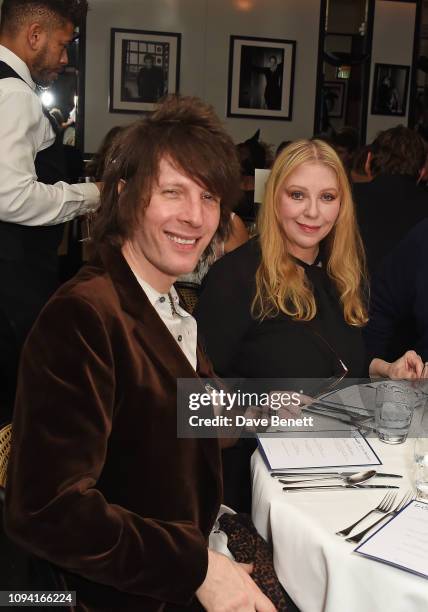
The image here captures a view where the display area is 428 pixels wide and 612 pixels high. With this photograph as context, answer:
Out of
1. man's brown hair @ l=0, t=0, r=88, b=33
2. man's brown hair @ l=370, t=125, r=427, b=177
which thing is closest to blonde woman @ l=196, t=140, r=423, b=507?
man's brown hair @ l=0, t=0, r=88, b=33

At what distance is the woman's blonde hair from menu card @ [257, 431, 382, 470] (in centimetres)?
66

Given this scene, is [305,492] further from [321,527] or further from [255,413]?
[255,413]

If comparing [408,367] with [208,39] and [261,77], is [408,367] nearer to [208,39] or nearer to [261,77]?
[261,77]

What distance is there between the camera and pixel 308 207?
2.30 metres

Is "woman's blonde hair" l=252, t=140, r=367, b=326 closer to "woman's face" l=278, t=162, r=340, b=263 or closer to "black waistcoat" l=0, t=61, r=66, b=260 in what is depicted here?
"woman's face" l=278, t=162, r=340, b=263

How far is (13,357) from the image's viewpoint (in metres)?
2.48

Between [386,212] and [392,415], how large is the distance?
6.93ft

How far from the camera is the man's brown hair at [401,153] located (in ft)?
12.0

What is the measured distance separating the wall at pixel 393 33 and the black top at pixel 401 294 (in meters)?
5.50

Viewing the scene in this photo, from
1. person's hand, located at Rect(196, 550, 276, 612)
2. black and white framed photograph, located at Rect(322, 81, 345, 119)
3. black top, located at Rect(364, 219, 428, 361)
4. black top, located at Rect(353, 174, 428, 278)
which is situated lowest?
person's hand, located at Rect(196, 550, 276, 612)

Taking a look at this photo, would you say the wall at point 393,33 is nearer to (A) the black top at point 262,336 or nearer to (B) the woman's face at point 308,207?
(B) the woman's face at point 308,207

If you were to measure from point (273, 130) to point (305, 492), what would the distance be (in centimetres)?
627

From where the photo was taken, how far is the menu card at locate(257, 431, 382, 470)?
1452 millimetres

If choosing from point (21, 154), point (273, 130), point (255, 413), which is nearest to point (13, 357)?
point (21, 154)
